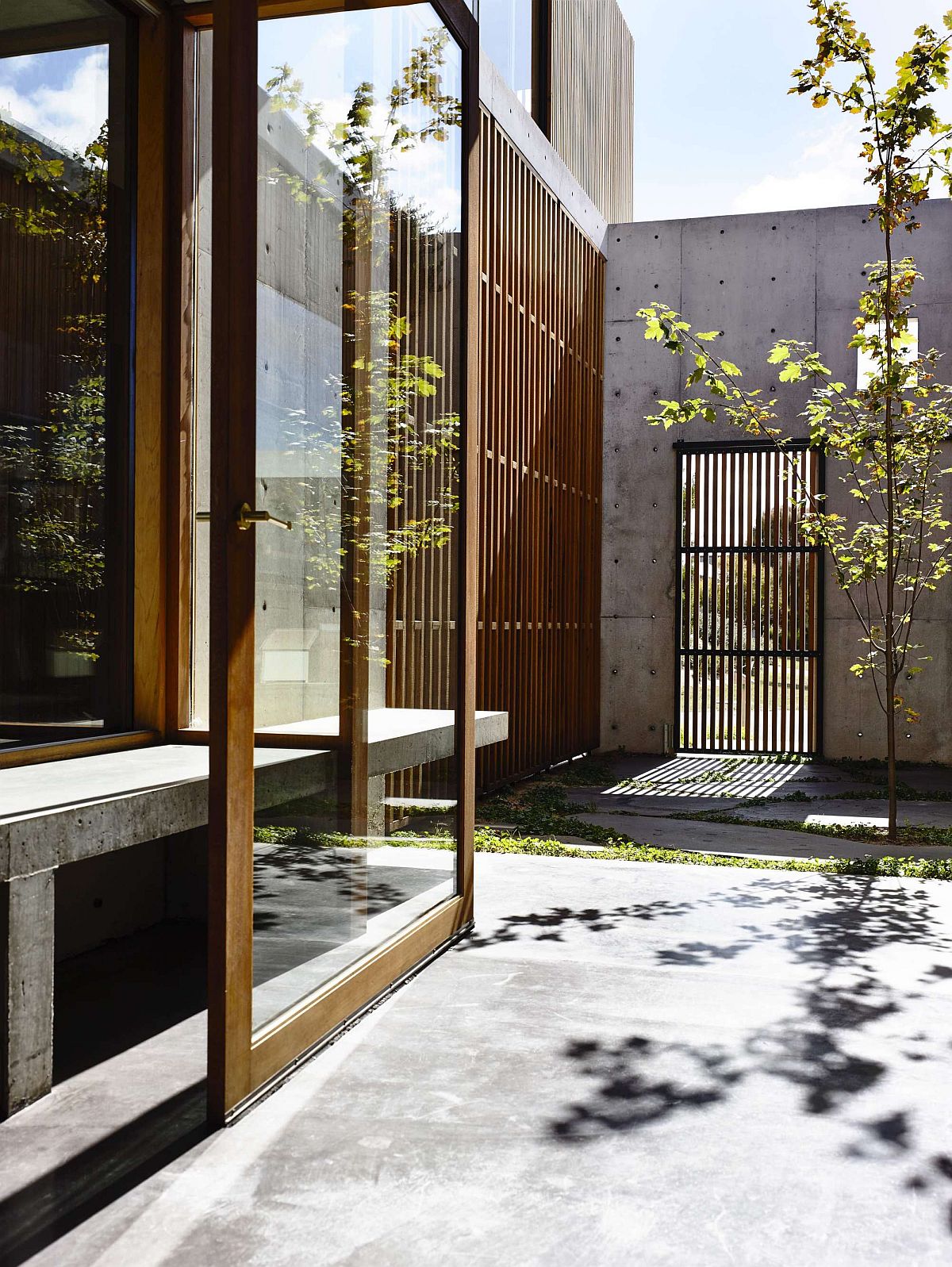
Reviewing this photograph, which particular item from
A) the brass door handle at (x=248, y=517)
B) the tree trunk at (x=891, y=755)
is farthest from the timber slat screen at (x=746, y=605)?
the brass door handle at (x=248, y=517)

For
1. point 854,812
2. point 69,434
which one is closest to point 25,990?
point 69,434

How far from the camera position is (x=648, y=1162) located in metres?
2.47

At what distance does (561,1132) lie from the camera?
2.61 m

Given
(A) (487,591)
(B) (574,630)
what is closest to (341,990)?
(A) (487,591)

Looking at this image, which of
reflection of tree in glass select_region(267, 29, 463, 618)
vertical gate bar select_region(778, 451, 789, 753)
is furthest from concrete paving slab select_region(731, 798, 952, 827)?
reflection of tree in glass select_region(267, 29, 463, 618)

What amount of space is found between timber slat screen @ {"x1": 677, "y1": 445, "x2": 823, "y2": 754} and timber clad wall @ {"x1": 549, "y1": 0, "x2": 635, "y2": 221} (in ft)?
9.92

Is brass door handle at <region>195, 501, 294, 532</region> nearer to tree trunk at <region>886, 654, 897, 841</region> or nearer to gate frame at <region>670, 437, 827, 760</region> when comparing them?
tree trunk at <region>886, 654, 897, 841</region>

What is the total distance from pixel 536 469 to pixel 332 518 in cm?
656

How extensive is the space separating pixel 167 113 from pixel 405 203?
986 mm

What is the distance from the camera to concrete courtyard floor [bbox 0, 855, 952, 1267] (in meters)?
2.13

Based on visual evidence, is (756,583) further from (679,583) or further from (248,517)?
(248,517)

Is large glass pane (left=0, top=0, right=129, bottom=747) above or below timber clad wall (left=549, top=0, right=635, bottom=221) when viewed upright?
below

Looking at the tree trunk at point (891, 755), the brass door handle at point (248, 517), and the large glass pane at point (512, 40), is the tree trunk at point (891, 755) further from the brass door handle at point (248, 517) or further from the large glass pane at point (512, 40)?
the large glass pane at point (512, 40)

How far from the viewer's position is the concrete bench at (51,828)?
2.67 m
